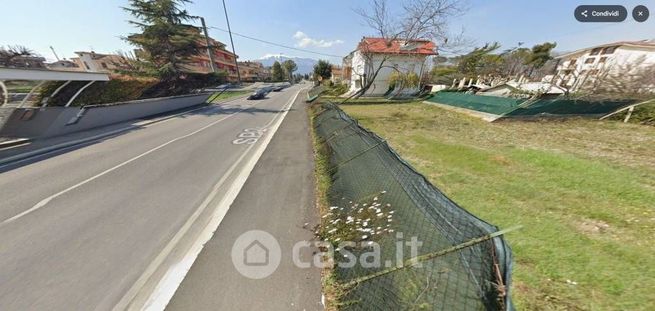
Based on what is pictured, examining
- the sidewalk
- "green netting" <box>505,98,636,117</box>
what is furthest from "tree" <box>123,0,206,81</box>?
"green netting" <box>505,98,636,117</box>

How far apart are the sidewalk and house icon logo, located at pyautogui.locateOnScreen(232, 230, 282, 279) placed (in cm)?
7

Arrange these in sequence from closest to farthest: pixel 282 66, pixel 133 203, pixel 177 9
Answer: pixel 133 203 → pixel 177 9 → pixel 282 66

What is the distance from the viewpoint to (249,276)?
304 cm

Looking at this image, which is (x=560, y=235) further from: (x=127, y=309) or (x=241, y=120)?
(x=241, y=120)

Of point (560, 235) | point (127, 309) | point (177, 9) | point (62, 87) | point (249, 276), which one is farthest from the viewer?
point (177, 9)

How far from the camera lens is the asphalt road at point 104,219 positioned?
9.43 ft

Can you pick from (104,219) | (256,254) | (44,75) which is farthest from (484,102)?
(44,75)

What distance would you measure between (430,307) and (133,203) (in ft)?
17.9

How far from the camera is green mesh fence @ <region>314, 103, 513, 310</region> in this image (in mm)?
2016

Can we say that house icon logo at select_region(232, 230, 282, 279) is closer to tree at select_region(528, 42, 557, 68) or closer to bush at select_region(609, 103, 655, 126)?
bush at select_region(609, 103, 655, 126)

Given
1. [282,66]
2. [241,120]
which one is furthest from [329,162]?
[282,66]

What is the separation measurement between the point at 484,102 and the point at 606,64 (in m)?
9.24

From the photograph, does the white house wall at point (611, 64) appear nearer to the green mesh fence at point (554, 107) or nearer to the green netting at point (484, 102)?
the green mesh fence at point (554, 107)
